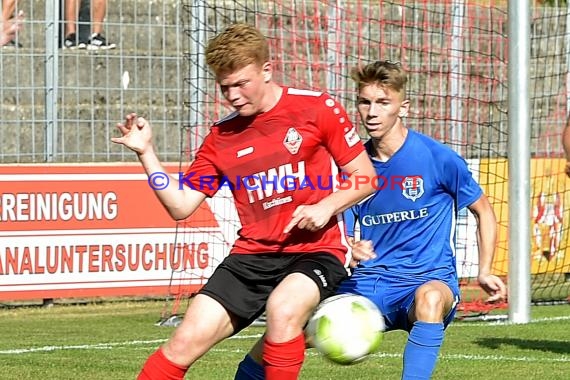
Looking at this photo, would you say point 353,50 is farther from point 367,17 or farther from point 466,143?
point 466,143

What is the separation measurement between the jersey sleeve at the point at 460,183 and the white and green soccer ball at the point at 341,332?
Answer: 109 centimetres

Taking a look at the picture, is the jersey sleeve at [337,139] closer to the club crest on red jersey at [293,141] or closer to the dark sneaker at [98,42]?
the club crest on red jersey at [293,141]

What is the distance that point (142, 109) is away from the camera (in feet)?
45.4

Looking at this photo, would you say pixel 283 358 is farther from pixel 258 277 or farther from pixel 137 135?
pixel 137 135

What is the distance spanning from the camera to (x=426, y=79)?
1516 cm

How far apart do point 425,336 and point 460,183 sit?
1.00m

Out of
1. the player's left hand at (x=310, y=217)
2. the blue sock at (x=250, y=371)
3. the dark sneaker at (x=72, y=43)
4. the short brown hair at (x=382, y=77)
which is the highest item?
the dark sneaker at (x=72, y=43)

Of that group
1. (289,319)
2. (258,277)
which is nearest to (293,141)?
(258,277)

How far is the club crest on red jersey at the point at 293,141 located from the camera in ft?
20.3

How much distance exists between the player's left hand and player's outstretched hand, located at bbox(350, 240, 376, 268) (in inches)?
23.3

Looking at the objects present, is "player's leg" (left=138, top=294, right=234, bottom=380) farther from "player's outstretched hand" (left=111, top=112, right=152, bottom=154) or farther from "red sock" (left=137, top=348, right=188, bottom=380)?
"player's outstretched hand" (left=111, top=112, right=152, bottom=154)

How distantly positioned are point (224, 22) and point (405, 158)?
23.3 ft

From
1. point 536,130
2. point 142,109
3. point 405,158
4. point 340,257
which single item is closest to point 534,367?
point 405,158

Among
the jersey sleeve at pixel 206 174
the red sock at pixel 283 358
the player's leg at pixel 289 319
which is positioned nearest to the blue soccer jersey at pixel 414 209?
the jersey sleeve at pixel 206 174
